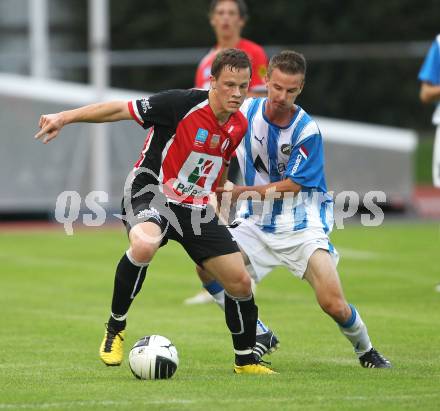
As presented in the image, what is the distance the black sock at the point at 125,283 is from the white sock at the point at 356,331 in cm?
123

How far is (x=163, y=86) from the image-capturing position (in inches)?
992

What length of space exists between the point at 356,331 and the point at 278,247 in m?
0.74

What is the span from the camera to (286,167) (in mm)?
7508

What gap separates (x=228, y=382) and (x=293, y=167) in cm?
148

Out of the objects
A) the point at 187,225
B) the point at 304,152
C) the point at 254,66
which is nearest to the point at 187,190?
the point at 187,225

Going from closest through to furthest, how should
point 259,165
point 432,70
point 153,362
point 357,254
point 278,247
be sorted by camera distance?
point 153,362 < point 278,247 < point 259,165 < point 432,70 < point 357,254

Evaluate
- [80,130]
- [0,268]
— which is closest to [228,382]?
[0,268]

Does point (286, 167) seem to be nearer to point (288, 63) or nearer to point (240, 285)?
point (288, 63)

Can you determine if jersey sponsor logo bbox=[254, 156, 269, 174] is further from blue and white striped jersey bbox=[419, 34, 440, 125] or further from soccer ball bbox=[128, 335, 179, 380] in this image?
blue and white striped jersey bbox=[419, 34, 440, 125]

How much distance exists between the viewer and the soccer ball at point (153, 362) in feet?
22.0

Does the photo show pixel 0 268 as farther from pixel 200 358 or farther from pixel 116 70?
pixel 116 70

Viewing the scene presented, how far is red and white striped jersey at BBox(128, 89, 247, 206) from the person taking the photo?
278 inches

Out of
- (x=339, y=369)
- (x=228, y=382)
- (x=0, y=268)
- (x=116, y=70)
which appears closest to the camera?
(x=228, y=382)

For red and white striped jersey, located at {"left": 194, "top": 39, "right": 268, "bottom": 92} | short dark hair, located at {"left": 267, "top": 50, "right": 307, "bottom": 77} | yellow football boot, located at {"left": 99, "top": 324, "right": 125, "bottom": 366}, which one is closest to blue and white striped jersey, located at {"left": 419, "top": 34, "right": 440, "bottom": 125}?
red and white striped jersey, located at {"left": 194, "top": 39, "right": 268, "bottom": 92}
